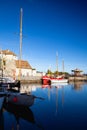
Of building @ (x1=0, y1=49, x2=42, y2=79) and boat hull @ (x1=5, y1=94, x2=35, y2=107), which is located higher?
building @ (x1=0, y1=49, x2=42, y2=79)

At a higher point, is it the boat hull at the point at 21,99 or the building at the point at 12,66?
the building at the point at 12,66

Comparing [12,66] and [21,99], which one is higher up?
[12,66]

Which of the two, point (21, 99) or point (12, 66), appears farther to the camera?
point (12, 66)

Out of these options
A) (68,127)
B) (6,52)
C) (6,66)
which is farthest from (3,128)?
(6,52)

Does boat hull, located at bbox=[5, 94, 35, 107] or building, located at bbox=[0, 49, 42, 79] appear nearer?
boat hull, located at bbox=[5, 94, 35, 107]

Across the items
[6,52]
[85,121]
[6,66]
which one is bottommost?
[85,121]

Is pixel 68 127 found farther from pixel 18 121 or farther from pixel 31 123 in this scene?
pixel 18 121

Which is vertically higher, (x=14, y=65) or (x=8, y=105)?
(x=14, y=65)

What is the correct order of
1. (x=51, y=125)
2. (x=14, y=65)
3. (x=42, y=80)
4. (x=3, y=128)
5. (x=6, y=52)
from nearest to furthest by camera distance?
(x=3, y=128)
(x=51, y=125)
(x=42, y=80)
(x=14, y=65)
(x=6, y=52)

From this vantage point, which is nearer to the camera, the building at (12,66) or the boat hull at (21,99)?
the boat hull at (21,99)

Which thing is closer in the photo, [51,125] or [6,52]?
[51,125]

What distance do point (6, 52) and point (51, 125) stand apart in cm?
7237

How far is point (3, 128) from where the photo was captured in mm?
14406

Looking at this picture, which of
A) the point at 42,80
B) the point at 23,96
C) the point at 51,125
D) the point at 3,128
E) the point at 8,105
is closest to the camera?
the point at 3,128
